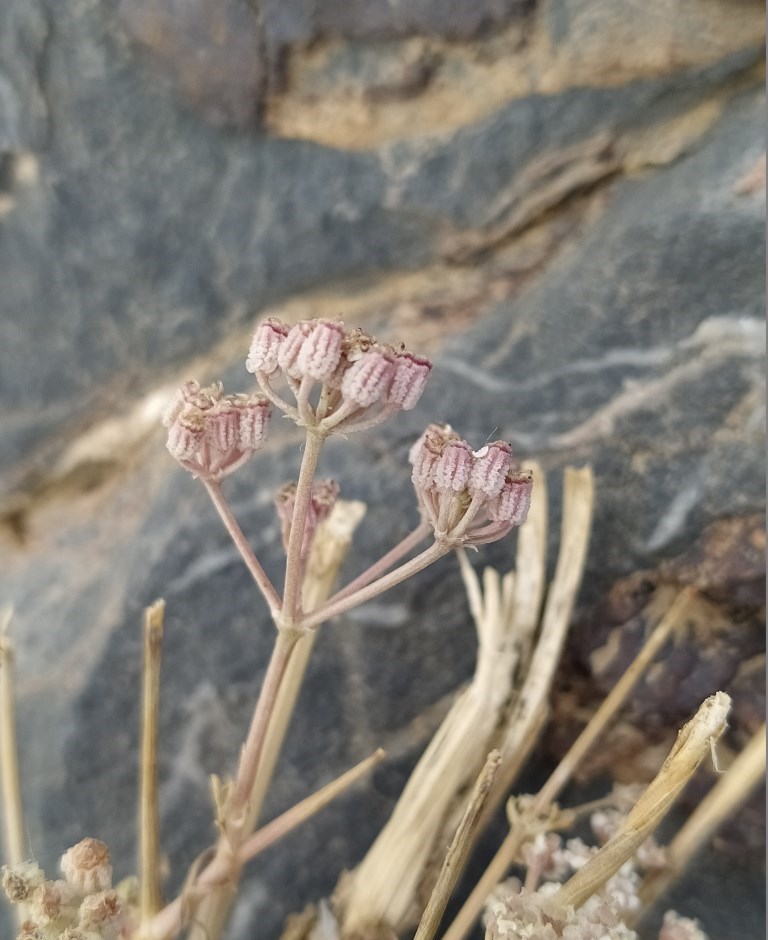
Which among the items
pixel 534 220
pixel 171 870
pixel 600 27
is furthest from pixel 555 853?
pixel 600 27

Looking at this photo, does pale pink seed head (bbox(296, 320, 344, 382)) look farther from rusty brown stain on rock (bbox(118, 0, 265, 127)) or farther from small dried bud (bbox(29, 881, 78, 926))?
rusty brown stain on rock (bbox(118, 0, 265, 127))

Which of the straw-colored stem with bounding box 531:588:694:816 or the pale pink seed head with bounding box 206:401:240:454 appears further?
the straw-colored stem with bounding box 531:588:694:816

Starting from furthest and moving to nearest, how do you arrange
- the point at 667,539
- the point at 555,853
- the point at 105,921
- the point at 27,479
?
the point at 27,479, the point at 667,539, the point at 555,853, the point at 105,921

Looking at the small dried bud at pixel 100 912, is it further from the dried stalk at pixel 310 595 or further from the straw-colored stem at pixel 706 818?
the straw-colored stem at pixel 706 818

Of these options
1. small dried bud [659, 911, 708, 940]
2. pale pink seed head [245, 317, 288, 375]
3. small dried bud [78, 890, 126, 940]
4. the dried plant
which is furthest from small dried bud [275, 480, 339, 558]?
small dried bud [659, 911, 708, 940]

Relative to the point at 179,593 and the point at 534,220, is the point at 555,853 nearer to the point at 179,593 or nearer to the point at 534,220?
the point at 179,593

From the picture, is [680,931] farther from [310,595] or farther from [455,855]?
[310,595]
